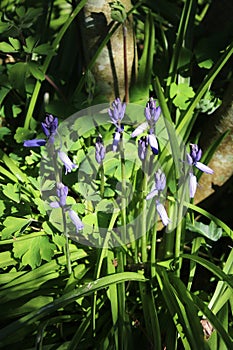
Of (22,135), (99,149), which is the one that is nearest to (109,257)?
(99,149)

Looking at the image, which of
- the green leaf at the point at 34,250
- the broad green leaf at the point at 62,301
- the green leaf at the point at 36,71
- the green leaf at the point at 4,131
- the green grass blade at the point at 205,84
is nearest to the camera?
the broad green leaf at the point at 62,301

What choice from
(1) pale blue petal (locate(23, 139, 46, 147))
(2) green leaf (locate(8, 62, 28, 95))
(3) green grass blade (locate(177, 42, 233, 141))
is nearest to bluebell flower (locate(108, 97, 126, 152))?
(1) pale blue petal (locate(23, 139, 46, 147))

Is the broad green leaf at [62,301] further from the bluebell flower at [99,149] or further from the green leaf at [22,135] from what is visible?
the green leaf at [22,135]

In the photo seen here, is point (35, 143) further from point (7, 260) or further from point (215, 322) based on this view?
point (215, 322)

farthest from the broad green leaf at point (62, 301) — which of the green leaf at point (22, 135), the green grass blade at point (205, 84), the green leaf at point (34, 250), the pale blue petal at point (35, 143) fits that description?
the green leaf at point (22, 135)

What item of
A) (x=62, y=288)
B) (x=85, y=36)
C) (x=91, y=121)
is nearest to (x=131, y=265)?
(x=62, y=288)

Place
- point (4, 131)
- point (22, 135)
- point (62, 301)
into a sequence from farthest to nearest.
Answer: point (4, 131), point (22, 135), point (62, 301)
